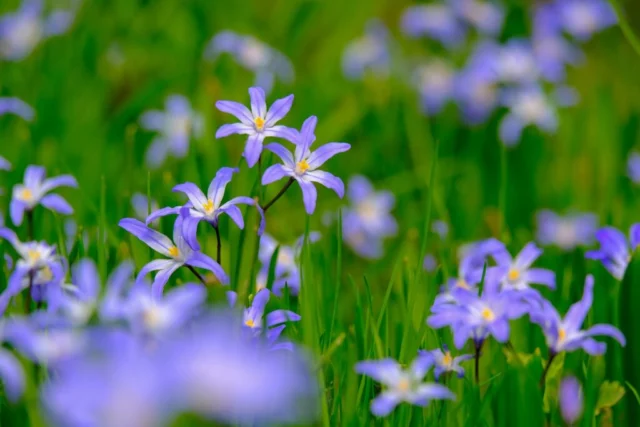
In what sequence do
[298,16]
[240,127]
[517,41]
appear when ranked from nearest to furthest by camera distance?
1. [240,127]
2. [298,16]
3. [517,41]

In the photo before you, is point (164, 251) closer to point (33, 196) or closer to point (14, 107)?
point (33, 196)

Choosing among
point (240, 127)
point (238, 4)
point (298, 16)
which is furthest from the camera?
point (238, 4)

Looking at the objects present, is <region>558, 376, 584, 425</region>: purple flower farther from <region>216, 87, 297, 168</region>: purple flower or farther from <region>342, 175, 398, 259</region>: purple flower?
<region>342, 175, 398, 259</region>: purple flower

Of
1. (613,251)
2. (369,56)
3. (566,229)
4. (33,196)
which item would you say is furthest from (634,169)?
(33,196)

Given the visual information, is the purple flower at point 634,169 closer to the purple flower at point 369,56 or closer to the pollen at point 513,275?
the pollen at point 513,275

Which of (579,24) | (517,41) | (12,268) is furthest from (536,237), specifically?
(12,268)

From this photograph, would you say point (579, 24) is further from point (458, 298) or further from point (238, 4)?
point (458, 298)
